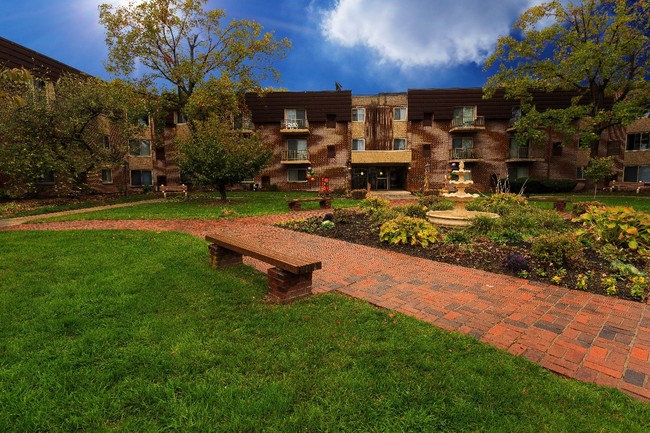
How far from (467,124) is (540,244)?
1063 inches

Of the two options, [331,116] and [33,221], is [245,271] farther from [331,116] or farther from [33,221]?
[331,116]

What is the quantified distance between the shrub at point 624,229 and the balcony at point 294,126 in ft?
84.0

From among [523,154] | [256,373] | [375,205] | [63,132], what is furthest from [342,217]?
[523,154]

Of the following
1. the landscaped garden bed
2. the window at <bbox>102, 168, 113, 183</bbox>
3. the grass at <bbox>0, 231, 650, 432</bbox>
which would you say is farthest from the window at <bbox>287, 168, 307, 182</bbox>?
the grass at <bbox>0, 231, 650, 432</bbox>

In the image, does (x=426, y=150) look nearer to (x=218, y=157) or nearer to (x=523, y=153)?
(x=523, y=153)

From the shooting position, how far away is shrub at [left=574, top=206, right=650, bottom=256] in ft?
20.1

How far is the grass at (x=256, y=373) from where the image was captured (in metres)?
2.18

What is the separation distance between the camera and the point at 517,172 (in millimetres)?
30547

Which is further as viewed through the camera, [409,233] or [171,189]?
[171,189]

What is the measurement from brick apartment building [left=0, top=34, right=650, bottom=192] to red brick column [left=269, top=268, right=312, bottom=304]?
25.2 meters

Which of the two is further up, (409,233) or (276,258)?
(276,258)

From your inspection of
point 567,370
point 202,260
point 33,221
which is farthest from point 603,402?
point 33,221

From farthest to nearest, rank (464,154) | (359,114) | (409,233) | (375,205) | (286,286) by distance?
(359,114) < (464,154) < (375,205) < (409,233) < (286,286)

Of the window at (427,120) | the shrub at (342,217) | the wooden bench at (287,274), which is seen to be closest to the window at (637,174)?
the window at (427,120)
